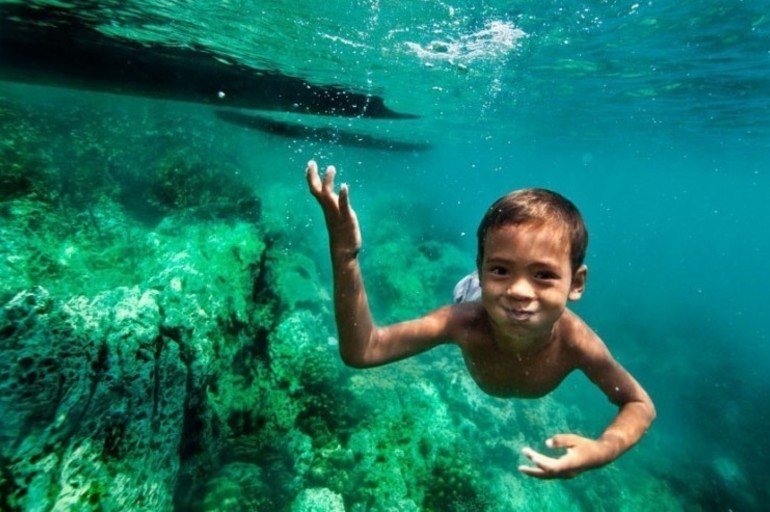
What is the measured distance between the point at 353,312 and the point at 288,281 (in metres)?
8.06

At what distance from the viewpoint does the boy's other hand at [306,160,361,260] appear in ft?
7.70

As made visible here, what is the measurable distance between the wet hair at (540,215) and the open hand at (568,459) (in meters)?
1.10

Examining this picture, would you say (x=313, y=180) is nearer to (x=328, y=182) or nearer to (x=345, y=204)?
(x=328, y=182)

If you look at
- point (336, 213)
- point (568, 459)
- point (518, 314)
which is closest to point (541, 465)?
point (568, 459)

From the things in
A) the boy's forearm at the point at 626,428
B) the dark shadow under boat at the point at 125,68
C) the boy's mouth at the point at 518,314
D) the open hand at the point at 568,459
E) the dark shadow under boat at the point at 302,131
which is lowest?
the dark shadow under boat at the point at 302,131

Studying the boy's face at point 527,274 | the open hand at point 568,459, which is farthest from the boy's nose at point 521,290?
the open hand at point 568,459

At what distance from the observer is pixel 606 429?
2.75 meters

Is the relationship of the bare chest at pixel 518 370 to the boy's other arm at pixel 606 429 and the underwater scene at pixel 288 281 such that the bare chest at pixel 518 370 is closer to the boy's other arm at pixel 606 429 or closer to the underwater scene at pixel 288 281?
the boy's other arm at pixel 606 429

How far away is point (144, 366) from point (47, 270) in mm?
2430

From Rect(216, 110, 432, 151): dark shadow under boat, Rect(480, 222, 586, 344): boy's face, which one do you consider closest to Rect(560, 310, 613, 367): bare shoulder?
Rect(480, 222, 586, 344): boy's face

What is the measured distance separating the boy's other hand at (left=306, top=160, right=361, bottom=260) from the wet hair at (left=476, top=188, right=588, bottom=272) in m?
0.95

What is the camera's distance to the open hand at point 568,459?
2.08 metres

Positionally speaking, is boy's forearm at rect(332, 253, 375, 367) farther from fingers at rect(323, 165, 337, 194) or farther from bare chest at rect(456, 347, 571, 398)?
bare chest at rect(456, 347, 571, 398)

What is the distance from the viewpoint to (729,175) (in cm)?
4762
